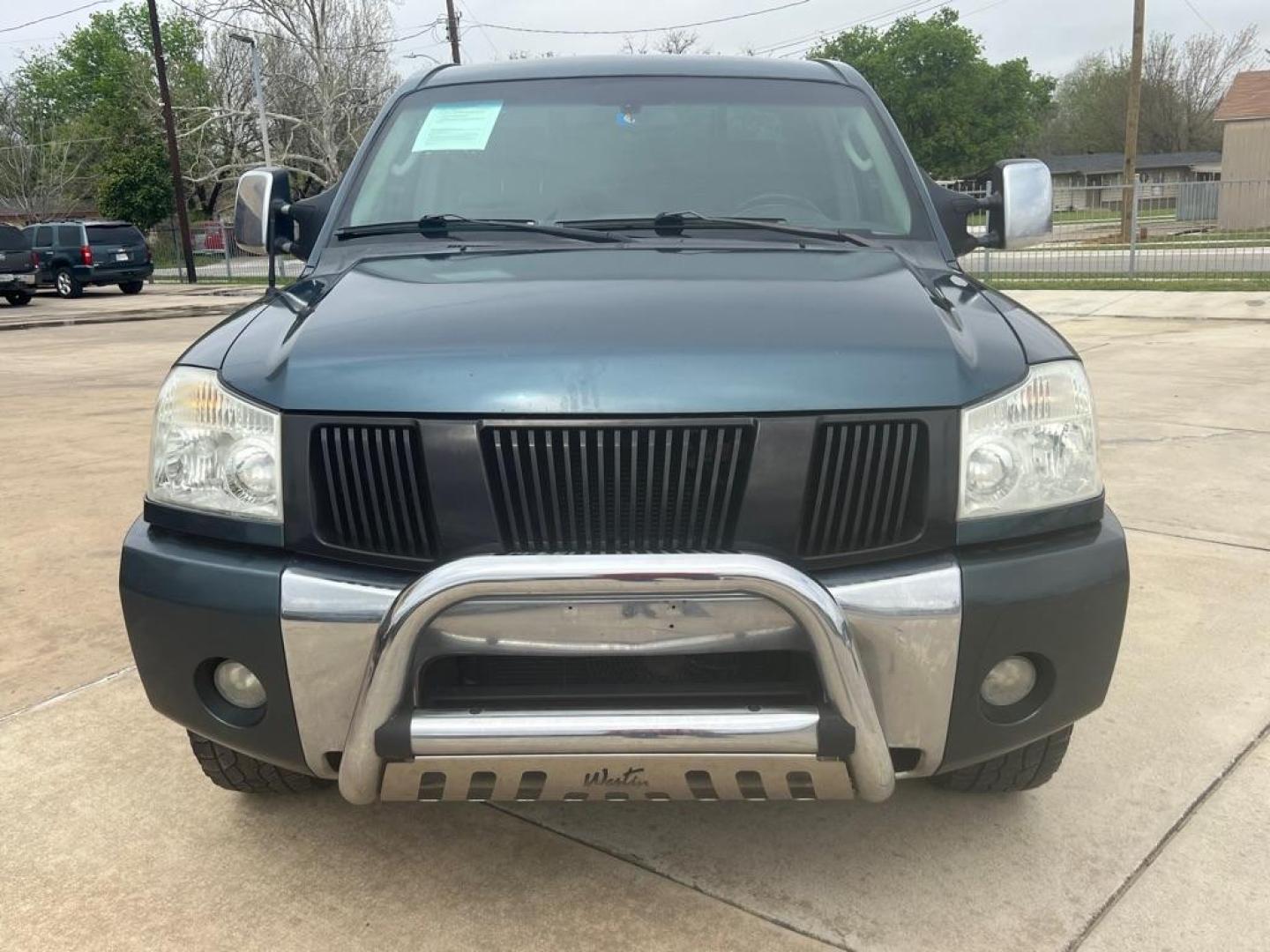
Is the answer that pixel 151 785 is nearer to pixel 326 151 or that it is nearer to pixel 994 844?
pixel 994 844

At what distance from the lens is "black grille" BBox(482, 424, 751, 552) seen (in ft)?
6.05

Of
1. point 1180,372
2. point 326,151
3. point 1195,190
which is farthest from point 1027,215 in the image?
point 326,151

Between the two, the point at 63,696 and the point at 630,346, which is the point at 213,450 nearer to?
the point at 630,346

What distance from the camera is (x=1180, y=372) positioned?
8375 mm

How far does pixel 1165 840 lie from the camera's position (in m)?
2.34

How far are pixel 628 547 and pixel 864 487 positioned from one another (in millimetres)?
429

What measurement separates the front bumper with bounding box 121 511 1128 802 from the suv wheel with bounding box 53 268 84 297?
83.2ft

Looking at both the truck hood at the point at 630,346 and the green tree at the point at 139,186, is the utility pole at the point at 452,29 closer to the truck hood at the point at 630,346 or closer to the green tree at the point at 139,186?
the green tree at the point at 139,186

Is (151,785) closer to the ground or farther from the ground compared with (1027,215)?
closer to the ground

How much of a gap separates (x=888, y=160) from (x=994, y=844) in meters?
1.83

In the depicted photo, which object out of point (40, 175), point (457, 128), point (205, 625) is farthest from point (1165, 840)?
point (40, 175)

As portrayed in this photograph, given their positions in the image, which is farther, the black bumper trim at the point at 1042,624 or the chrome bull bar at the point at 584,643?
the black bumper trim at the point at 1042,624

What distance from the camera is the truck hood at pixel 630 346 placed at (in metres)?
1.84

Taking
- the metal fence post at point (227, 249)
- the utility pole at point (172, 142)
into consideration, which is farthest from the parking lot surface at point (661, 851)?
the metal fence post at point (227, 249)
